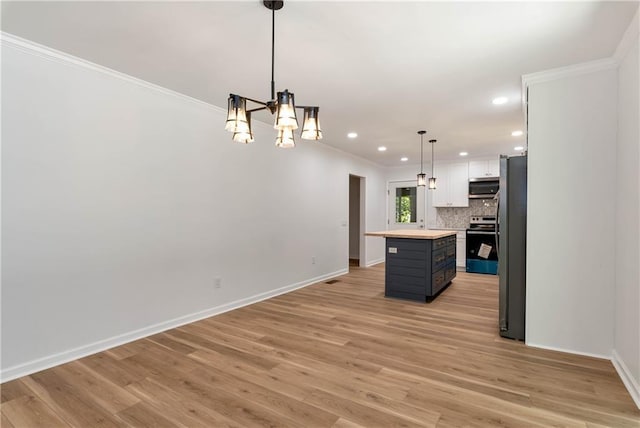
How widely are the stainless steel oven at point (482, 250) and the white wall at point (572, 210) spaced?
12.8 ft

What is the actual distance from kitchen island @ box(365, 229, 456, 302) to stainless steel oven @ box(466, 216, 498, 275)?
2.34 meters

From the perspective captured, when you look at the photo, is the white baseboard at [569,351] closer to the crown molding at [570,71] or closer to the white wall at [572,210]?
the white wall at [572,210]

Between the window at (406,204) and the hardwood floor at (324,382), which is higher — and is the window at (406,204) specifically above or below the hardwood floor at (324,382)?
above

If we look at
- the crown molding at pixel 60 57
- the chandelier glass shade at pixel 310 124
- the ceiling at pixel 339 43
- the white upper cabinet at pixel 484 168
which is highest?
the ceiling at pixel 339 43

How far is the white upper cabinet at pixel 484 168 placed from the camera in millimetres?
7152

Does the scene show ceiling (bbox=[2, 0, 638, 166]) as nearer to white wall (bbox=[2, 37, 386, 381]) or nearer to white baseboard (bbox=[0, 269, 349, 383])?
white wall (bbox=[2, 37, 386, 381])

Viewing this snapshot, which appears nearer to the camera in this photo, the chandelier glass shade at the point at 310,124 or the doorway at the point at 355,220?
the chandelier glass shade at the point at 310,124

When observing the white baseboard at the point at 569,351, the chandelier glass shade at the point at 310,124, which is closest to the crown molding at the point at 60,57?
the chandelier glass shade at the point at 310,124

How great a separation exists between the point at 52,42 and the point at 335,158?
4573 mm

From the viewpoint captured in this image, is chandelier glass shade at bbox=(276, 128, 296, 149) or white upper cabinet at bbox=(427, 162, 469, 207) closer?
chandelier glass shade at bbox=(276, 128, 296, 149)

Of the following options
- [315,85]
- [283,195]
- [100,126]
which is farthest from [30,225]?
[283,195]

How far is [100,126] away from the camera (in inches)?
113

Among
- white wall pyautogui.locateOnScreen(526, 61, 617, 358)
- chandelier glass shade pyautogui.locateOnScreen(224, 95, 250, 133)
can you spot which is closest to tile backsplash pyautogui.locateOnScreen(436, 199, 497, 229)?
white wall pyautogui.locateOnScreen(526, 61, 617, 358)

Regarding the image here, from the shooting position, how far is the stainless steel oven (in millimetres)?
6633
